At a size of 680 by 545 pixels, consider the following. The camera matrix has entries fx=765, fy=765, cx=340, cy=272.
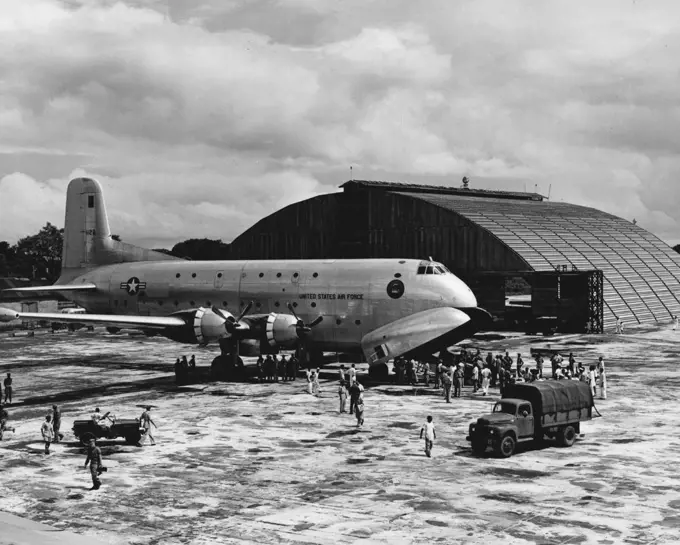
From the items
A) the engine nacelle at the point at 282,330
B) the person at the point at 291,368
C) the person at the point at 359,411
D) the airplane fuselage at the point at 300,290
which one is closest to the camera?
the person at the point at 359,411

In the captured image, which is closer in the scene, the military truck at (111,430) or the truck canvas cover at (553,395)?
the truck canvas cover at (553,395)

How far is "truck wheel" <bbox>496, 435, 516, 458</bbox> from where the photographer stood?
A: 21.6 metres

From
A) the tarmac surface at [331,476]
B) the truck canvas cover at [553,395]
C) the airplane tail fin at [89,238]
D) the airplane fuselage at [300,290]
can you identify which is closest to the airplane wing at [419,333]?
the airplane fuselage at [300,290]

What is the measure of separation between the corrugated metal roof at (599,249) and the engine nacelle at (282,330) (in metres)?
34.9

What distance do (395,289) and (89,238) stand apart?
22.6 meters

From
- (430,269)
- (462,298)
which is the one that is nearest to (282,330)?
(430,269)

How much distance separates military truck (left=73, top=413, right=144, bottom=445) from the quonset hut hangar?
Answer: 4599cm

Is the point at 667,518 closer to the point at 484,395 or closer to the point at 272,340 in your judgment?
the point at 484,395

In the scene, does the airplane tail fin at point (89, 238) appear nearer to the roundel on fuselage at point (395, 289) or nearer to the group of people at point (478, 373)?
the roundel on fuselage at point (395, 289)

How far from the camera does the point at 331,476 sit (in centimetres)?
2006

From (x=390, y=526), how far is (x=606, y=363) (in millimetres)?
31051

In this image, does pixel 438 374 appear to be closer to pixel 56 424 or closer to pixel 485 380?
pixel 485 380

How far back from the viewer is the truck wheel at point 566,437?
75.3 feet

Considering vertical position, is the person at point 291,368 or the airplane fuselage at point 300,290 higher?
the airplane fuselage at point 300,290
